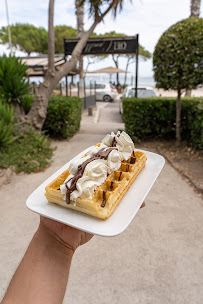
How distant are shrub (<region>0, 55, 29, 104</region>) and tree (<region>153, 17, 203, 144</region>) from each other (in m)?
4.72

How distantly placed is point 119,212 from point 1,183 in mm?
4817

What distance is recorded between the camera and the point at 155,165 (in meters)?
2.32

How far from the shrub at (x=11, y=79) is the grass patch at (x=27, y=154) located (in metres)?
1.43

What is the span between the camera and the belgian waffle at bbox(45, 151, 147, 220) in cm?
161

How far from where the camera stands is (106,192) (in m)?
1.79

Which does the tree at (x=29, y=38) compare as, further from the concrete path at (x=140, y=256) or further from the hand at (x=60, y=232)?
the hand at (x=60, y=232)

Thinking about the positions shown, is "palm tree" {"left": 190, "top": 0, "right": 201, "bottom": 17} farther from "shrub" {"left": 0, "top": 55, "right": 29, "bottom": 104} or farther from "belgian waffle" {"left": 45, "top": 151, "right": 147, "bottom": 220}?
"belgian waffle" {"left": 45, "top": 151, "right": 147, "bottom": 220}

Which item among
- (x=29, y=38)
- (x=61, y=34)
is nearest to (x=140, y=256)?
(x=61, y=34)

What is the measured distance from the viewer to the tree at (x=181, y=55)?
21.2 feet

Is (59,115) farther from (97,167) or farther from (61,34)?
(61,34)

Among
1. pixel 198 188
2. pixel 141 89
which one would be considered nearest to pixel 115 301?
pixel 198 188

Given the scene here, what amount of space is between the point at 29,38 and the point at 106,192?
48783 mm

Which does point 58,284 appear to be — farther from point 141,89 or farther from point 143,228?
point 141,89

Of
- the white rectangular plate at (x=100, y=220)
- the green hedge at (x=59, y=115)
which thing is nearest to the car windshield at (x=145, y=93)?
the green hedge at (x=59, y=115)
